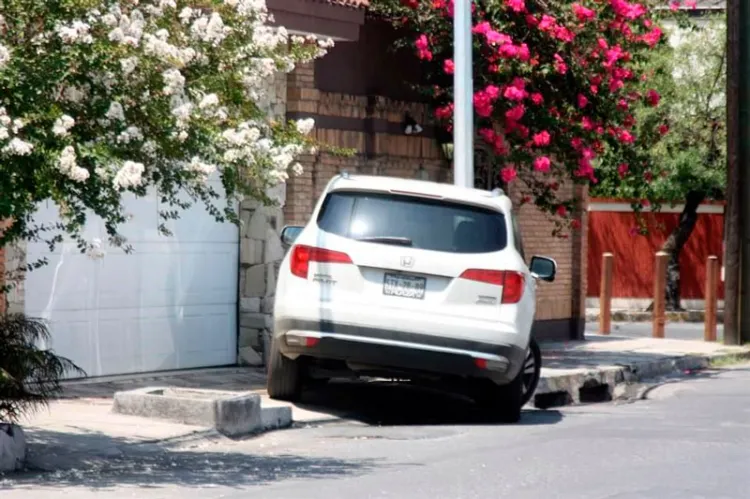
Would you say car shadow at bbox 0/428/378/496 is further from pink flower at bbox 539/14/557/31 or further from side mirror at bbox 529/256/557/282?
pink flower at bbox 539/14/557/31

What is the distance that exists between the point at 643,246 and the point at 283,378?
24.7 m

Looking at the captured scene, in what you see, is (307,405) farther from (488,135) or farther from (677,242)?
(677,242)

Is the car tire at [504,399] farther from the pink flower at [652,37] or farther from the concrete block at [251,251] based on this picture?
the pink flower at [652,37]

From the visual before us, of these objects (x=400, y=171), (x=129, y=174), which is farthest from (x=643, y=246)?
(x=129, y=174)

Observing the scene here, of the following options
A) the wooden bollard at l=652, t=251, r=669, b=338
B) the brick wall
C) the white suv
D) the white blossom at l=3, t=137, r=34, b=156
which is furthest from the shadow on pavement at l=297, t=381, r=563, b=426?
the wooden bollard at l=652, t=251, r=669, b=338

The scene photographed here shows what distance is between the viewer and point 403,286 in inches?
550

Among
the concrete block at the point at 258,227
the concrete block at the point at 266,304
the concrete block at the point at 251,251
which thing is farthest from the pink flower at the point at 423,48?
the concrete block at the point at 266,304

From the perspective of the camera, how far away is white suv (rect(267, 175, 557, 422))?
13.9 m

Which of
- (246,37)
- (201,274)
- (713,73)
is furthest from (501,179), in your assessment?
(713,73)

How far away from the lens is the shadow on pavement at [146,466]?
35.1 feet

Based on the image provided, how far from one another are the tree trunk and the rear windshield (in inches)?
915

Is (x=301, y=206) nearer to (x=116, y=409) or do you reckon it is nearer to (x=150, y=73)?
(x=116, y=409)

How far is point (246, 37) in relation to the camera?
11938 millimetres

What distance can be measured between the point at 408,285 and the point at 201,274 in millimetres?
5250
